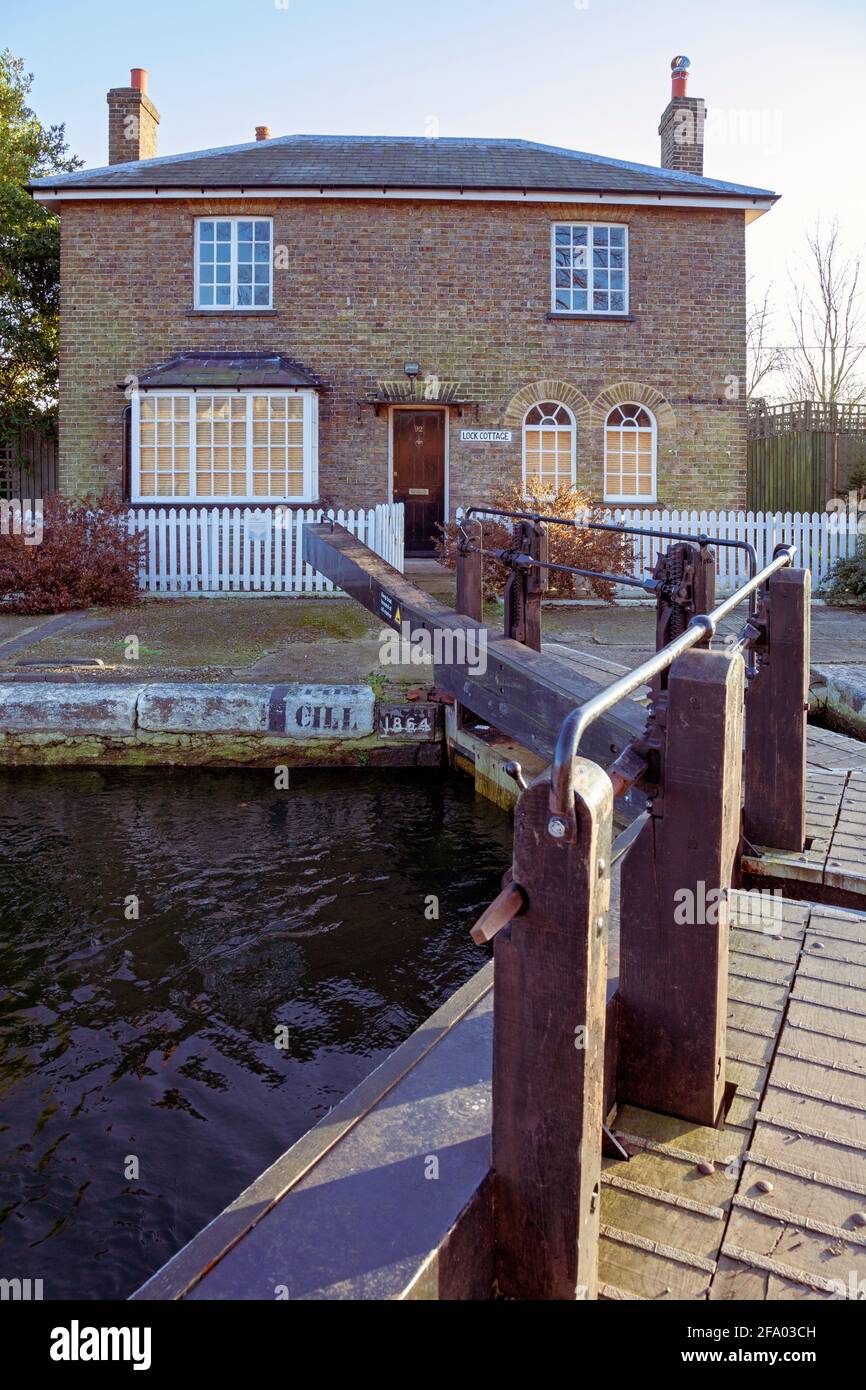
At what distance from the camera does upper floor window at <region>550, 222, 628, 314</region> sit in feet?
56.1

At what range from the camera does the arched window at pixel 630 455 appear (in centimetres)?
1725

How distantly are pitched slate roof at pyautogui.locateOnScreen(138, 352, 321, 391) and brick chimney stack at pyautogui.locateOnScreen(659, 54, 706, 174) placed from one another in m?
7.65

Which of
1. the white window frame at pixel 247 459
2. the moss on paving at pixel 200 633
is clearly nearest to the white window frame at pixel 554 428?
the white window frame at pixel 247 459

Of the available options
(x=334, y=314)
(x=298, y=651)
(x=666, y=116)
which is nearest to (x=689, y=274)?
(x=666, y=116)

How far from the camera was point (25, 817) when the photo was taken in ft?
23.1

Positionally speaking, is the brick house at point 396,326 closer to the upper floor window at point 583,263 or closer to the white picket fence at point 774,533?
the upper floor window at point 583,263

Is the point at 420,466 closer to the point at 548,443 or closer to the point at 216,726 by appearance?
the point at 548,443

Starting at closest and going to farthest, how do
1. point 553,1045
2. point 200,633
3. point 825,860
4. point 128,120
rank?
point 553,1045 < point 825,860 < point 200,633 < point 128,120

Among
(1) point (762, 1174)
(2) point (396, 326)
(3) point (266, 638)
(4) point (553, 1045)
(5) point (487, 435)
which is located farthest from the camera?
(5) point (487, 435)

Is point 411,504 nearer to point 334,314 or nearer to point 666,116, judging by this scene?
point 334,314

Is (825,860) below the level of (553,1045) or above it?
below

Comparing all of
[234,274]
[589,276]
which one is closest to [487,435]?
[589,276]

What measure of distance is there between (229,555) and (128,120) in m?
8.83

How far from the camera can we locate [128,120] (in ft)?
60.4
